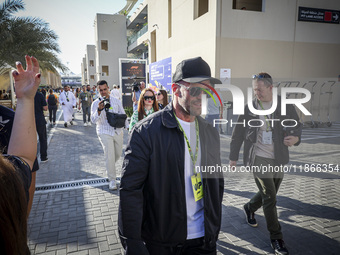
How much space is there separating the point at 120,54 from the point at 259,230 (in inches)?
1487

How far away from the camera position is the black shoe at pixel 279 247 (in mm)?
3074

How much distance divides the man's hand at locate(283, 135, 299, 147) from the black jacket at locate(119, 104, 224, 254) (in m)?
1.73

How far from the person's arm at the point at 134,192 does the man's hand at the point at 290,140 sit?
2.15m

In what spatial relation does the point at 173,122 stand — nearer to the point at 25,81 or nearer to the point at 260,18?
the point at 25,81

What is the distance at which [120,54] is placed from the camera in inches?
1494

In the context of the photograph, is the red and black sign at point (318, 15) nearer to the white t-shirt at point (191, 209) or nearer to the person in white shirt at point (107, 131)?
the person in white shirt at point (107, 131)

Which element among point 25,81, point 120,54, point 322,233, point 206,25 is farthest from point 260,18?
point 120,54

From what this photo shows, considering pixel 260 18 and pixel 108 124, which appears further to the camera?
pixel 260 18

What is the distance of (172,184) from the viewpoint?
6.20 ft

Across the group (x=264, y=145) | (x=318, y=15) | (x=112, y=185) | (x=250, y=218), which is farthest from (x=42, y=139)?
(x=318, y=15)

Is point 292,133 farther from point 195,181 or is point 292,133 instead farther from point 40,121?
point 40,121

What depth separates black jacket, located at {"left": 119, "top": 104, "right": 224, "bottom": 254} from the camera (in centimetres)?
180

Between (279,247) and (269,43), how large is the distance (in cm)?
1121

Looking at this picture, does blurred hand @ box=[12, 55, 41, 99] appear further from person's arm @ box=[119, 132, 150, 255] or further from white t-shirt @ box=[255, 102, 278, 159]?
white t-shirt @ box=[255, 102, 278, 159]
